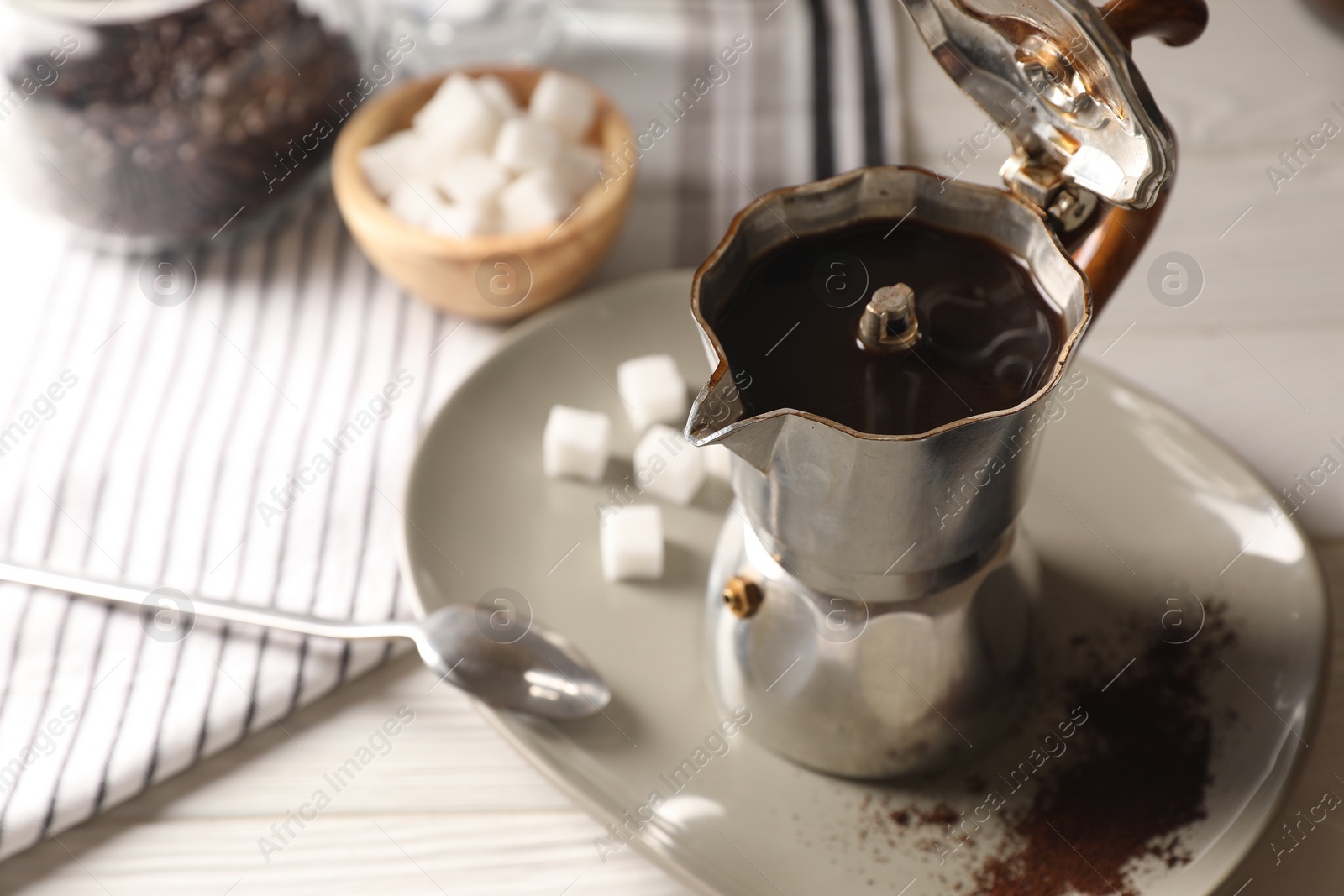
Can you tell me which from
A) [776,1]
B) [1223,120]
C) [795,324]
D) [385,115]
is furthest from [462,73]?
[1223,120]

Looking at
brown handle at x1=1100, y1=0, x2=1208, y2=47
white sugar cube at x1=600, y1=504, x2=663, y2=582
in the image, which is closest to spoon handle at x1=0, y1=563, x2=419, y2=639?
white sugar cube at x1=600, y1=504, x2=663, y2=582

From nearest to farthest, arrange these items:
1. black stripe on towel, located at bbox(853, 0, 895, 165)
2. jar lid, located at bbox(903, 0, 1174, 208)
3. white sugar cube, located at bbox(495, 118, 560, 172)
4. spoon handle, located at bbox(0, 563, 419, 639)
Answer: jar lid, located at bbox(903, 0, 1174, 208) → spoon handle, located at bbox(0, 563, 419, 639) → white sugar cube, located at bbox(495, 118, 560, 172) → black stripe on towel, located at bbox(853, 0, 895, 165)

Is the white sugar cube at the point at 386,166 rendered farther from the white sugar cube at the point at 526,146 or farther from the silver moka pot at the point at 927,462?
the silver moka pot at the point at 927,462

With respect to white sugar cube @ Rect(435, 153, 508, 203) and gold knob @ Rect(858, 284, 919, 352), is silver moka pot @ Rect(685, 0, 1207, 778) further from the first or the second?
white sugar cube @ Rect(435, 153, 508, 203)

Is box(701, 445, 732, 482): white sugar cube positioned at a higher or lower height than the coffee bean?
lower

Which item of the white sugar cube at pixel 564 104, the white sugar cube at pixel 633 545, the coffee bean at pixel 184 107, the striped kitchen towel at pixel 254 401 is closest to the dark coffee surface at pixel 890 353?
the white sugar cube at pixel 633 545
